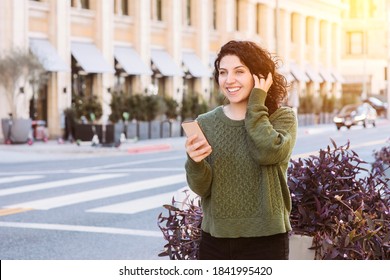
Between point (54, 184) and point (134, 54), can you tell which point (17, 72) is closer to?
point (134, 54)

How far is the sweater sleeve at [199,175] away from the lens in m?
3.56

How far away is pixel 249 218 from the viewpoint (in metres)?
3.62

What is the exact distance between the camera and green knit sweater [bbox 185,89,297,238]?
358 centimetres

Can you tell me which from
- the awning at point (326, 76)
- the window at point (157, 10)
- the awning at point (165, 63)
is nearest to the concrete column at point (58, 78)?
the awning at point (165, 63)

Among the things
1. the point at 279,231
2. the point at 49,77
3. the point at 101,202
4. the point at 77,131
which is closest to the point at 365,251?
the point at 279,231

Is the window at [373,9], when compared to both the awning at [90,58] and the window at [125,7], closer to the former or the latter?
the window at [125,7]

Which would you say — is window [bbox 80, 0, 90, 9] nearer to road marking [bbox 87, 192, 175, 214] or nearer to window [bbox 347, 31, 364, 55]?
road marking [bbox 87, 192, 175, 214]

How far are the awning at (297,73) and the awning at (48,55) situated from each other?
28909mm

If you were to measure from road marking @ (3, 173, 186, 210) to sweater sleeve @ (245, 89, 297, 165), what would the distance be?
968 centimetres

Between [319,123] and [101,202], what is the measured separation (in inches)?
1762

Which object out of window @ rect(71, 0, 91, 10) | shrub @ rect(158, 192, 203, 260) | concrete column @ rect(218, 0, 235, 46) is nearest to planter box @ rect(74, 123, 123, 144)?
window @ rect(71, 0, 91, 10)

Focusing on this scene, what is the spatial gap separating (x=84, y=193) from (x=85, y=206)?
1.91m

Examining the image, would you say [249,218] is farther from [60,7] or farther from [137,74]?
[137,74]

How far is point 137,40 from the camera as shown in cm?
4416
